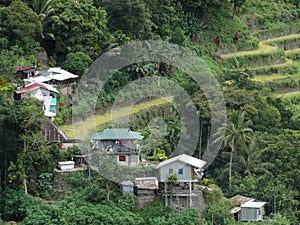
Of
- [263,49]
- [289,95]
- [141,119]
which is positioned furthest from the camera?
[263,49]

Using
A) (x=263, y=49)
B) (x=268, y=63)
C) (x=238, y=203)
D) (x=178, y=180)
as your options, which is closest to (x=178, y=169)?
(x=178, y=180)

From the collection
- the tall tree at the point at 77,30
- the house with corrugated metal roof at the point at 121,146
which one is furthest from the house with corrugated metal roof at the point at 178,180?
the tall tree at the point at 77,30

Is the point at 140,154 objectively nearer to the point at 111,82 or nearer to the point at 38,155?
the point at 38,155

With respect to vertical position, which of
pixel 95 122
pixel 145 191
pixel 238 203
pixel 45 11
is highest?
pixel 45 11

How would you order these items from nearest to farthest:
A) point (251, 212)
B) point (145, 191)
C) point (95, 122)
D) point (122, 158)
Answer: point (145, 191)
point (122, 158)
point (251, 212)
point (95, 122)

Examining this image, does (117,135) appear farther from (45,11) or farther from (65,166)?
(45,11)

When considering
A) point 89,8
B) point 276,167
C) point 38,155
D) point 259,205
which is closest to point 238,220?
point 259,205

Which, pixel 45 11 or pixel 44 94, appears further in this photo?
pixel 45 11

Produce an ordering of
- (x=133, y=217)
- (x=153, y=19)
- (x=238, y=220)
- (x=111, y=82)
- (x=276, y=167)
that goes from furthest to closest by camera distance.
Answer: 1. (x=153, y=19)
2. (x=111, y=82)
3. (x=276, y=167)
4. (x=238, y=220)
5. (x=133, y=217)
